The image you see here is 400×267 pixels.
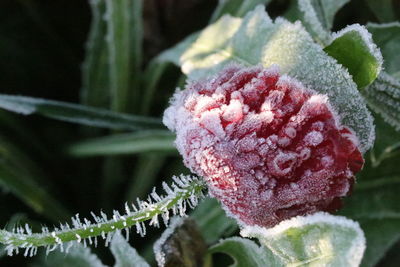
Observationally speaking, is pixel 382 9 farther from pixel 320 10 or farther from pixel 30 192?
pixel 30 192

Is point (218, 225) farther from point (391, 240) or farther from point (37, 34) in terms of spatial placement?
point (37, 34)

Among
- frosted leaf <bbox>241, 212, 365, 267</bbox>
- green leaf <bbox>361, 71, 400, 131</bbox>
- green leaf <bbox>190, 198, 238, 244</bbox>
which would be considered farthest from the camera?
green leaf <bbox>190, 198, 238, 244</bbox>

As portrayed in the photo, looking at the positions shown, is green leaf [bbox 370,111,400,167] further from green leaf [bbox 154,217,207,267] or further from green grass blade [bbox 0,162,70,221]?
green grass blade [bbox 0,162,70,221]

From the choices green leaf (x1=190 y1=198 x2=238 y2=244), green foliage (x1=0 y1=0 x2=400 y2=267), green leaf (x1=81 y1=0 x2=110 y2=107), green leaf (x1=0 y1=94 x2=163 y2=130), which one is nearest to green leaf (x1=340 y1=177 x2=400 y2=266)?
green foliage (x1=0 y1=0 x2=400 y2=267)

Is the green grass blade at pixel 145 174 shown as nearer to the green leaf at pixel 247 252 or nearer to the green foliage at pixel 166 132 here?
the green foliage at pixel 166 132

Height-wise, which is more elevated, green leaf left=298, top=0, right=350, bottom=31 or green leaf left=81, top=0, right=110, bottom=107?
green leaf left=81, top=0, right=110, bottom=107

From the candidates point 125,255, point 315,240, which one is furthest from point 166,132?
point 315,240
